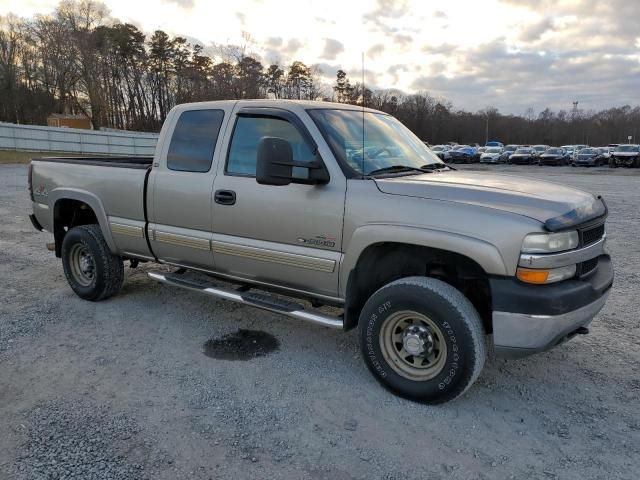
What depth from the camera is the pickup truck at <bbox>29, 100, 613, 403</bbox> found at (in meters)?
2.99

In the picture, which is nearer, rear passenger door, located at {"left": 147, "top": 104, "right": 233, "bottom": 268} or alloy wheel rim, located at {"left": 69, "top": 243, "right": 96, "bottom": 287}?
rear passenger door, located at {"left": 147, "top": 104, "right": 233, "bottom": 268}

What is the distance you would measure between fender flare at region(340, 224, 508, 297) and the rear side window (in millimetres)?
1588

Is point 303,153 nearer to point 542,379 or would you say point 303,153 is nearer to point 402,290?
point 402,290

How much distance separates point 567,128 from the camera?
362ft

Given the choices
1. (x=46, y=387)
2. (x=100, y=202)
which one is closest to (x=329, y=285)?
(x=46, y=387)

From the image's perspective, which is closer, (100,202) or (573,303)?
(573,303)

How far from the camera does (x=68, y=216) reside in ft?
19.0

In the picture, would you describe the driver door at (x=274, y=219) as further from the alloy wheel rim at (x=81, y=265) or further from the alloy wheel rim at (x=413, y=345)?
the alloy wheel rim at (x=81, y=265)

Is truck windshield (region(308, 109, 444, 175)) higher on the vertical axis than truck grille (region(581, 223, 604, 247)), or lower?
higher

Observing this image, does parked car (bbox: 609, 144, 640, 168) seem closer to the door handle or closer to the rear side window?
the rear side window

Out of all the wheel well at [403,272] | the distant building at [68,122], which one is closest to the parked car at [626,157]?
the wheel well at [403,272]

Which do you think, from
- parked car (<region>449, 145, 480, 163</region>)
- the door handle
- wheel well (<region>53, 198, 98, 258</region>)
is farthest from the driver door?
parked car (<region>449, 145, 480, 163</region>)

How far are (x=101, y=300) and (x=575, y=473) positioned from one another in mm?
4644

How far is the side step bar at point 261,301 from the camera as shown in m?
3.70
